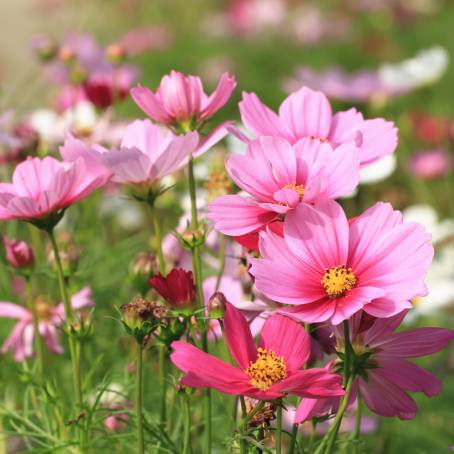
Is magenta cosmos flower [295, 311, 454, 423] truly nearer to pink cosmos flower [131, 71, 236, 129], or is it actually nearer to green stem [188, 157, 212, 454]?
green stem [188, 157, 212, 454]

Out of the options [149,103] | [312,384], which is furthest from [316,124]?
[312,384]

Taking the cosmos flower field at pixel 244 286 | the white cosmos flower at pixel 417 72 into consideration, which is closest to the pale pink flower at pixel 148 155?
the cosmos flower field at pixel 244 286

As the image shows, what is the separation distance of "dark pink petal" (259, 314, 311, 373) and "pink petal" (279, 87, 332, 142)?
182 millimetres

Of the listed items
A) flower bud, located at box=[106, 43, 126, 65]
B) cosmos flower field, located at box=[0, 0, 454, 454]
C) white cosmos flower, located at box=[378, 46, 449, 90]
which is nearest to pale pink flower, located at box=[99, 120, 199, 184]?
cosmos flower field, located at box=[0, 0, 454, 454]

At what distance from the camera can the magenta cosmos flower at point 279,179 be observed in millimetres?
593

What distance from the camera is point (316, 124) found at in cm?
73

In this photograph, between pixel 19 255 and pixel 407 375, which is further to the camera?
pixel 19 255

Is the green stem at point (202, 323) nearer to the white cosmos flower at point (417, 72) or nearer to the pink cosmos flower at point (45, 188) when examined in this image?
the pink cosmos flower at point (45, 188)

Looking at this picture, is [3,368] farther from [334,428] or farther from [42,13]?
[42,13]

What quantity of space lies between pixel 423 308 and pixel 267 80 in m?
2.54

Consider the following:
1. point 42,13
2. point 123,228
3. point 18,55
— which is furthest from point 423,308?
point 18,55

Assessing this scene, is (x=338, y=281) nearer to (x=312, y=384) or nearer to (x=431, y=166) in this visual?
(x=312, y=384)

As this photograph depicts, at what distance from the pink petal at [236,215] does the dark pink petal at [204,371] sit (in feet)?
0.27

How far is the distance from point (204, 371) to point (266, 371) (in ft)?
0.16
